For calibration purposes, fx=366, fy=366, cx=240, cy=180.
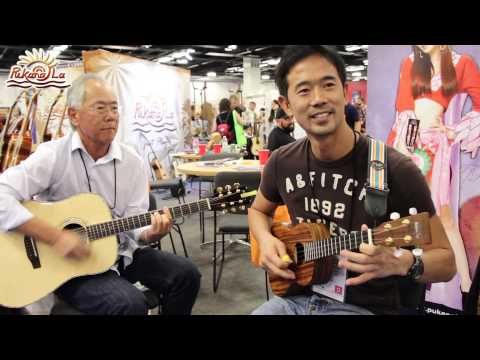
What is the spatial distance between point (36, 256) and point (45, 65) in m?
2.82

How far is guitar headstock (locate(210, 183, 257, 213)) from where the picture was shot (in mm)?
2273

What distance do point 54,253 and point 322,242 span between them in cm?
142

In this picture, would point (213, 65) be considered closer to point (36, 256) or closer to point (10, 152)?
point (10, 152)

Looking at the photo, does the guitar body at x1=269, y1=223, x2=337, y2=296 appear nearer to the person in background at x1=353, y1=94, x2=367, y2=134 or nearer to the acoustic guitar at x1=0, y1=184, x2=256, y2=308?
the acoustic guitar at x1=0, y1=184, x2=256, y2=308

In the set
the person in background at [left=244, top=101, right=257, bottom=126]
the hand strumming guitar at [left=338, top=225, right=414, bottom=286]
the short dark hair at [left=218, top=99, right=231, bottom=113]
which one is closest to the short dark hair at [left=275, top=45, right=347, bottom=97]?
the hand strumming guitar at [left=338, top=225, right=414, bottom=286]

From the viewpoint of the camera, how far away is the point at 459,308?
8.25 ft

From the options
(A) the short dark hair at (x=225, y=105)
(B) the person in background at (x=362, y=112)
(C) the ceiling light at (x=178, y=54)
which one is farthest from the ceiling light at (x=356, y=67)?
(A) the short dark hair at (x=225, y=105)

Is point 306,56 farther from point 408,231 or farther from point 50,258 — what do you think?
point 50,258

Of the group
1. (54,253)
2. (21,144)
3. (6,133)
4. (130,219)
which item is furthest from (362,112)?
(54,253)

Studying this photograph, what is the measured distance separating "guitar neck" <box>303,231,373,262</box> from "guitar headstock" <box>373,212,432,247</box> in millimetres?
76

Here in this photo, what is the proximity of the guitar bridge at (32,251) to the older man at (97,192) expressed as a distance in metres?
0.04

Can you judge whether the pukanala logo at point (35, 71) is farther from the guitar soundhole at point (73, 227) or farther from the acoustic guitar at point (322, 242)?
the acoustic guitar at point (322, 242)

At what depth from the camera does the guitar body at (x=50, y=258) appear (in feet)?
6.29

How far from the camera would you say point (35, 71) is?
3957 millimetres
